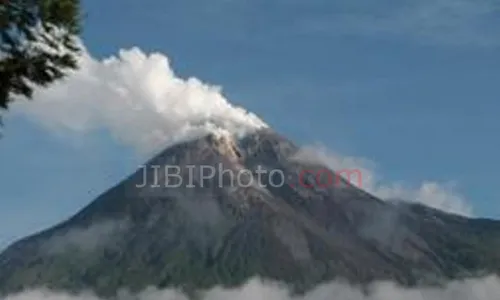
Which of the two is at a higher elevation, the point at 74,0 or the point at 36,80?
the point at 74,0

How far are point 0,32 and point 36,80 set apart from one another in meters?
1.31

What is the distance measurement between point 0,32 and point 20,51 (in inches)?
24.8

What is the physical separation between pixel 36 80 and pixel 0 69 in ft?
2.84

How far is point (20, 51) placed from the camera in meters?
23.2

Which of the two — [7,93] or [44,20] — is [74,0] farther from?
[7,93]

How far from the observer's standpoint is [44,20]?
23.1 meters

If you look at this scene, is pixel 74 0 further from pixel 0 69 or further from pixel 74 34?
pixel 0 69

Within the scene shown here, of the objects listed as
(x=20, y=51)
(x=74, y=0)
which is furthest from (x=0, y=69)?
(x=74, y=0)

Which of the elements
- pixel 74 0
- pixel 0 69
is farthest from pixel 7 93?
pixel 74 0

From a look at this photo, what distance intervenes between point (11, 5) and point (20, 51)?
3.45 feet

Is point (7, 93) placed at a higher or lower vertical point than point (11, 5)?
lower

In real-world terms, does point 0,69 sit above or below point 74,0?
below

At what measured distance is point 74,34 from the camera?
23.4m

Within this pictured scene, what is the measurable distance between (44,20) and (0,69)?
145 cm
